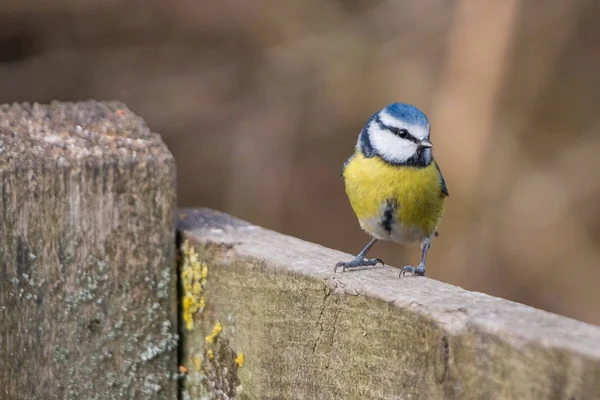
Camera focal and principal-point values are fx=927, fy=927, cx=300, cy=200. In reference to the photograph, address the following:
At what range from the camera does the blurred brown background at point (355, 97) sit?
367cm

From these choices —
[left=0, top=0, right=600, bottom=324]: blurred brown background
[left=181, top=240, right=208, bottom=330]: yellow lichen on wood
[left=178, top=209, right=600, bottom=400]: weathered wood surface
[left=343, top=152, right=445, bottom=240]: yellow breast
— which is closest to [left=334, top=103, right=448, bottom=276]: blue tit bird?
[left=343, top=152, right=445, bottom=240]: yellow breast

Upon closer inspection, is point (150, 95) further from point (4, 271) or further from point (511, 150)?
point (4, 271)

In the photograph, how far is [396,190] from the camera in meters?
2.13

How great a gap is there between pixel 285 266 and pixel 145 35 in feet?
10.8

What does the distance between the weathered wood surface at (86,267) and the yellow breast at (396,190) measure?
2.32ft

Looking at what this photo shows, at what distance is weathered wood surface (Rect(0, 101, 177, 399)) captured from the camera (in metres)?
1.39

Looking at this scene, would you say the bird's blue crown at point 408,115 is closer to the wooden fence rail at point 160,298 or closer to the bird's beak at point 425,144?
the bird's beak at point 425,144

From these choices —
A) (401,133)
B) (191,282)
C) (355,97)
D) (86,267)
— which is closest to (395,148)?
(401,133)

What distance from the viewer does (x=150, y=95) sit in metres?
4.42

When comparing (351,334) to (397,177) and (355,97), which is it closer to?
(397,177)

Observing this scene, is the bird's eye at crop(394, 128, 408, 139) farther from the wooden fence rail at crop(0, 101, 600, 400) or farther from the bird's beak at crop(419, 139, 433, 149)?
the wooden fence rail at crop(0, 101, 600, 400)

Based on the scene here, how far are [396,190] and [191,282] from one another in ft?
2.38

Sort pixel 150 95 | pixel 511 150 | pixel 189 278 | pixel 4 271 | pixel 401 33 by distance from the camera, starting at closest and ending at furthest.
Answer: pixel 4 271, pixel 189 278, pixel 511 150, pixel 401 33, pixel 150 95

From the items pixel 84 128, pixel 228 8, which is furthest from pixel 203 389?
pixel 228 8
